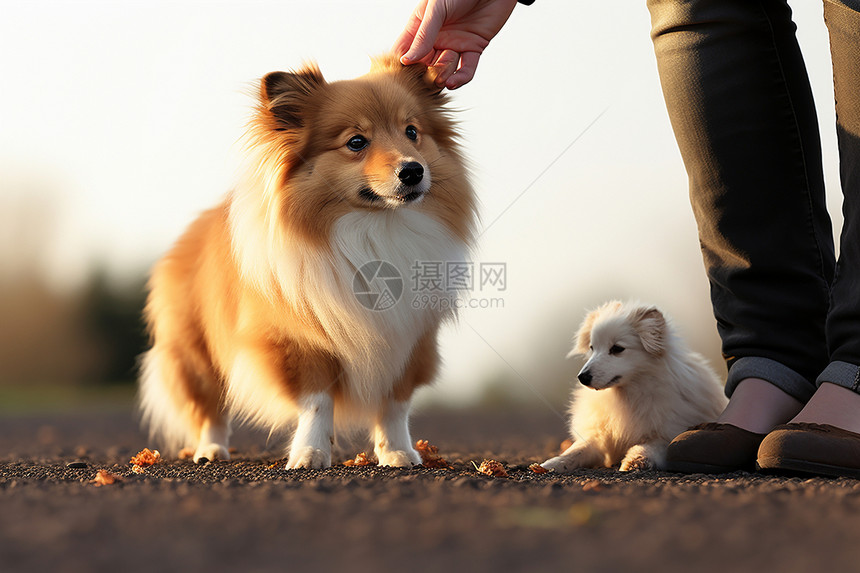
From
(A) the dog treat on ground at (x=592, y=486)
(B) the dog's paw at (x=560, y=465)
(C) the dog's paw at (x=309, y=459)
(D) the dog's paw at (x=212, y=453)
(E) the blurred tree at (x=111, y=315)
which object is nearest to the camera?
(A) the dog treat on ground at (x=592, y=486)

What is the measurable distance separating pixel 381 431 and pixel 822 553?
221 cm

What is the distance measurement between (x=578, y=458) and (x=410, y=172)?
53.6 inches

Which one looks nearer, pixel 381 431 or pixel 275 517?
pixel 275 517

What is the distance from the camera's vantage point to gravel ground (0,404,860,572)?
1.26 m

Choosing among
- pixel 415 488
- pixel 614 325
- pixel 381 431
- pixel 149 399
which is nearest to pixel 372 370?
pixel 381 431

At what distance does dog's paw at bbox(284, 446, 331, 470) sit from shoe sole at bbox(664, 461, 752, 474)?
49.0 inches

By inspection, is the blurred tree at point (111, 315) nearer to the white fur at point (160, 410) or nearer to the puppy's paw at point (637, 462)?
the white fur at point (160, 410)

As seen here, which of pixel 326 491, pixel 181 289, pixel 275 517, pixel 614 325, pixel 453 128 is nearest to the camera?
pixel 275 517

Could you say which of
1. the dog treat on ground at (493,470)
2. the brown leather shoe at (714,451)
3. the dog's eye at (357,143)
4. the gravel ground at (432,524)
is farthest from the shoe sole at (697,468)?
the dog's eye at (357,143)

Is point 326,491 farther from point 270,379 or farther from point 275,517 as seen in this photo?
point 270,379

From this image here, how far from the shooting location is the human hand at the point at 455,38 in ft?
11.0

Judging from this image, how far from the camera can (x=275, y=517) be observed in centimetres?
153

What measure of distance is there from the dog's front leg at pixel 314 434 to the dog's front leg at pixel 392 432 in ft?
1.08

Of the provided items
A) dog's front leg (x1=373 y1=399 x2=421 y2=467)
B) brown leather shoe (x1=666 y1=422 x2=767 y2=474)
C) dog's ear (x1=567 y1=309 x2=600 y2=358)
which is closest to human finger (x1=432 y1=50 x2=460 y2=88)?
dog's ear (x1=567 y1=309 x2=600 y2=358)
